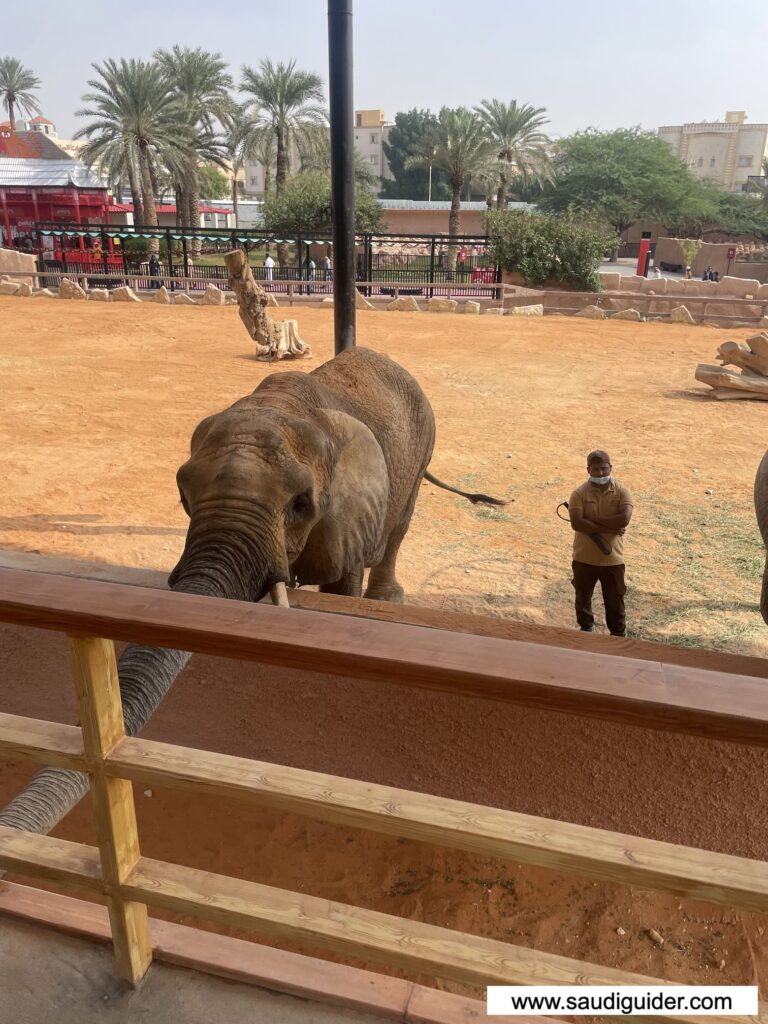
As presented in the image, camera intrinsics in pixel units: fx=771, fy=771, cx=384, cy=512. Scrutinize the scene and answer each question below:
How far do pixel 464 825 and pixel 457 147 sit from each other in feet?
133

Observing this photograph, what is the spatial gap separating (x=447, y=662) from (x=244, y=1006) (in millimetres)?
1097

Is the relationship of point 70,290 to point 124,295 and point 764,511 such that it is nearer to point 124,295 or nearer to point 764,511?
point 124,295

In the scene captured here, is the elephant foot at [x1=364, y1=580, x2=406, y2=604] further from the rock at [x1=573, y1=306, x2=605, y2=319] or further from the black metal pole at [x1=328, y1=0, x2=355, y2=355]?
the rock at [x1=573, y1=306, x2=605, y2=319]

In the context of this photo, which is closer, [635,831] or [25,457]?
[635,831]

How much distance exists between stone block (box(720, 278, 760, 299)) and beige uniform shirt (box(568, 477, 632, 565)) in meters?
23.4

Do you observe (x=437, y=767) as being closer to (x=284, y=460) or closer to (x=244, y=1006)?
(x=284, y=460)

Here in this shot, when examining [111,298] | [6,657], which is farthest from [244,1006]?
[111,298]

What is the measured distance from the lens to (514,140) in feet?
128

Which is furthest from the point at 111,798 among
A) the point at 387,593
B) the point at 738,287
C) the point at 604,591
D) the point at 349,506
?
the point at 738,287

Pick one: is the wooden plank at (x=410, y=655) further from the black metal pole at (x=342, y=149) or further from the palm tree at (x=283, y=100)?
the palm tree at (x=283, y=100)

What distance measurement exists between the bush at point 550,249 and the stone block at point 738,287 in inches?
163

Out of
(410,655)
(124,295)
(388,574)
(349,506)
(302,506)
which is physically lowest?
(388,574)

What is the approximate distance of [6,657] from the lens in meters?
4.13

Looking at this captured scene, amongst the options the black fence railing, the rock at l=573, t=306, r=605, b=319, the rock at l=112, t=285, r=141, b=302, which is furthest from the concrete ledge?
the rock at l=112, t=285, r=141, b=302
